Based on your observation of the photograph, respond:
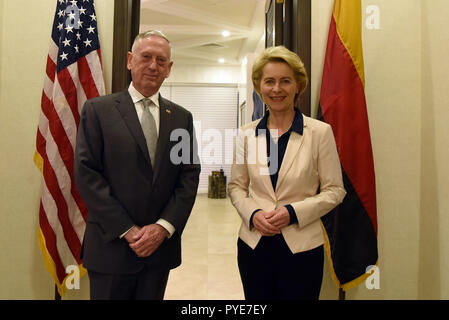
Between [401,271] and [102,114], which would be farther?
[401,271]

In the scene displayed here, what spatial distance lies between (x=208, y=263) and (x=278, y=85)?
8.22 feet

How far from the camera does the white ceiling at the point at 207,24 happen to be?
194 inches

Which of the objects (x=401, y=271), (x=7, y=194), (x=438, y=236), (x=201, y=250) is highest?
(x=7, y=194)

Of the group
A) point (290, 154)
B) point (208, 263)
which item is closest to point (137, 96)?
point (290, 154)

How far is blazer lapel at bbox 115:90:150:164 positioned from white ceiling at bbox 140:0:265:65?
13.1 feet

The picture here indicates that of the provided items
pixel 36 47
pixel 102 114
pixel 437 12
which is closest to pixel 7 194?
pixel 36 47

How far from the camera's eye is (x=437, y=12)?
1974 mm

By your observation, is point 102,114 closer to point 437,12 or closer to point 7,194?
point 7,194

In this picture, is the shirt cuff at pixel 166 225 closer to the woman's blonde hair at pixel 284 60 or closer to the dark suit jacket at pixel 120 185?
the dark suit jacket at pixel 120 185

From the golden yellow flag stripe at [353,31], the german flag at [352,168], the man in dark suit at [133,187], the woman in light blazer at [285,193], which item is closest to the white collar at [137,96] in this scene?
A: the man in dark suit at [133,187]

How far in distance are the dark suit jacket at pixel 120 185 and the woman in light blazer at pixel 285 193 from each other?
1.10 feet

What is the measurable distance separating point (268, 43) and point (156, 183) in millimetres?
1975

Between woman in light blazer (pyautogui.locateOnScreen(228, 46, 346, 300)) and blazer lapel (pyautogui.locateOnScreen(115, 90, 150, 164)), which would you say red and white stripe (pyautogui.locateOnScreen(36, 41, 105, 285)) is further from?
woman in light blazer (pyautogui.locateOnScreen(228, 46, 346, 300))

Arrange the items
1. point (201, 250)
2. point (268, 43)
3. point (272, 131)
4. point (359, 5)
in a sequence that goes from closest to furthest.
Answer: point (272, 131)
point (359, 5)
point (268, 43)
point (201, 250)
